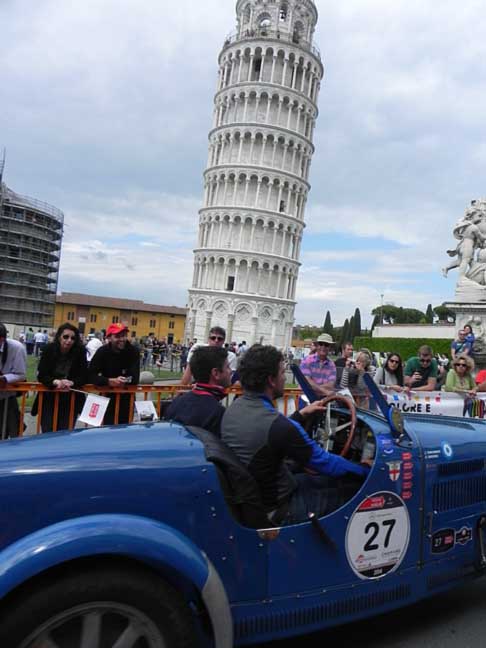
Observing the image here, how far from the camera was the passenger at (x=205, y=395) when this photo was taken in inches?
137

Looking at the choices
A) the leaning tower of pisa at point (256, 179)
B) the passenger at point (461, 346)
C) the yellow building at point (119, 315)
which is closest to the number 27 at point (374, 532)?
the passenger at point (461, 346)

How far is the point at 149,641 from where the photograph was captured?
239 centimetres

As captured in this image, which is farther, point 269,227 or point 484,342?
point 269,227

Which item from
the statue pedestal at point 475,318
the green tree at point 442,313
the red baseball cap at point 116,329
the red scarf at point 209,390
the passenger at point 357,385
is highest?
the green tree at point 442,313

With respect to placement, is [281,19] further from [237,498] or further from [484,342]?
[237,498]

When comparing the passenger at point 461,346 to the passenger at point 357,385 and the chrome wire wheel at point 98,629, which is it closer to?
the passenger at point 357,385

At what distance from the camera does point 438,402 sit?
26.9 ft

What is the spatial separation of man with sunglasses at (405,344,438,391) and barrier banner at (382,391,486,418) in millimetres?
351

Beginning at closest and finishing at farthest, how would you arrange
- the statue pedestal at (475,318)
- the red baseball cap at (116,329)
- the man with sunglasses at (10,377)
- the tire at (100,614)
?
the tire at (100,614)
the man with sunglasses at (10,377)
the red baseball cap at (116,329)
the statue pedestal at (475,318)

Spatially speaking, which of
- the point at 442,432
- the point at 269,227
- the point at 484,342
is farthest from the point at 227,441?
the point at 269,227

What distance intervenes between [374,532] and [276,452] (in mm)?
891

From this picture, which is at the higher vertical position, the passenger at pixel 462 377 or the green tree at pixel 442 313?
the green tree at pixel 442 313

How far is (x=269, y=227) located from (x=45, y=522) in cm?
7103

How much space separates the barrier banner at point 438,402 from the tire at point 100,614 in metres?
6.38
